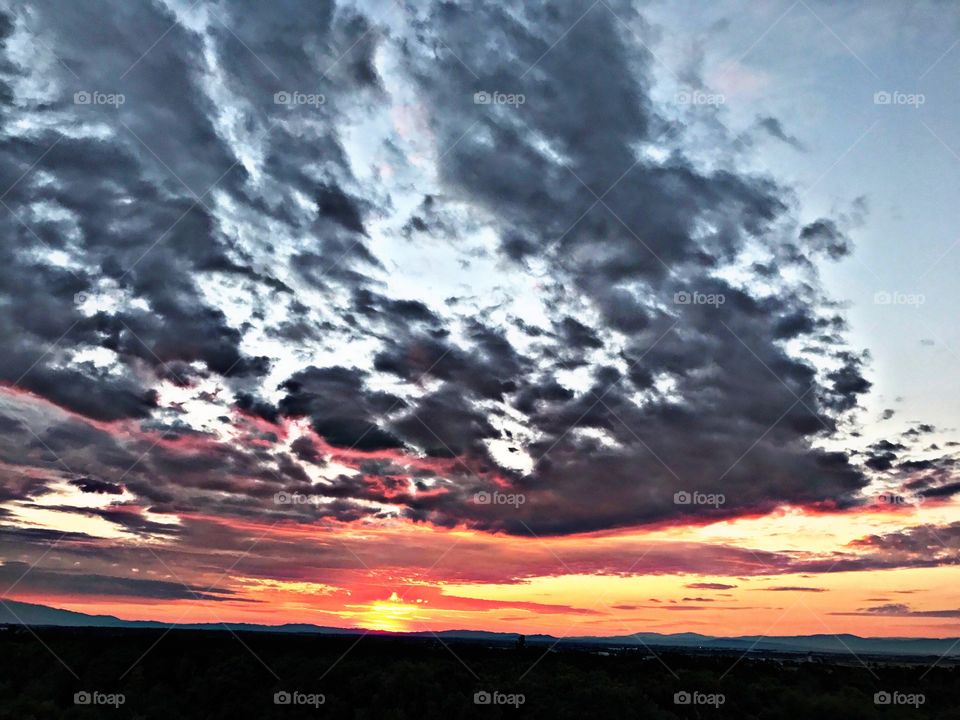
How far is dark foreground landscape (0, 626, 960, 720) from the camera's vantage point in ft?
226

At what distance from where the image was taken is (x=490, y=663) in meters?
96.8

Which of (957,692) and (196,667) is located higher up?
(196,667)

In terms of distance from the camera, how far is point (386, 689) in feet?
239

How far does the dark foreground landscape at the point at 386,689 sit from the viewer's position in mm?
68938

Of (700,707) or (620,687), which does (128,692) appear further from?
(700,707)

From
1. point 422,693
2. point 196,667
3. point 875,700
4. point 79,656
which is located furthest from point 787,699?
point 79,656

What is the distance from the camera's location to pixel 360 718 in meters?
68.9

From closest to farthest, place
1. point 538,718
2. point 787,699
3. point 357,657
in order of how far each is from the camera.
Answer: point 538,718 → point 787,699 → point 357,657

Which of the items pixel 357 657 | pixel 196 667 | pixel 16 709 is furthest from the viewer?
pixel 357 657

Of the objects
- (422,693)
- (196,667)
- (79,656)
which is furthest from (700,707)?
(79,656)

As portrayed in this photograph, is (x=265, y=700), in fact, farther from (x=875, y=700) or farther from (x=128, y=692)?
(x=875, y=700)

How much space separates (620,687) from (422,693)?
1781 centimetres

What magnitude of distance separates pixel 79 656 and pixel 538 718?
51.5 metres

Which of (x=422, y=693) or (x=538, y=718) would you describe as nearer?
(x=538, y=718)
